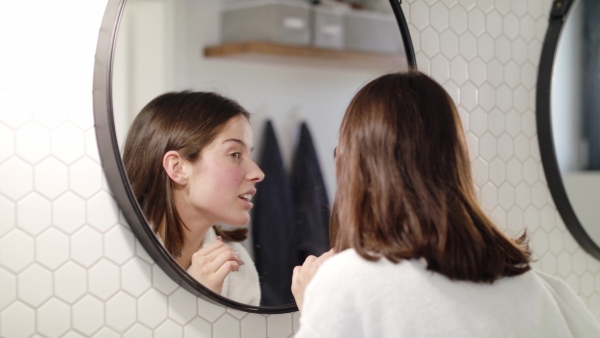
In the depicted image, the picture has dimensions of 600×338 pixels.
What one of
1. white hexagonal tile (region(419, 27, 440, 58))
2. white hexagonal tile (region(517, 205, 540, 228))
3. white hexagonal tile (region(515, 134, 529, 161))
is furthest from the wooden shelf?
white hexagonal tile (region(517, 205, 540, 228))

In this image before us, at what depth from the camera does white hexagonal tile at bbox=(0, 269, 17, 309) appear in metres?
1.11

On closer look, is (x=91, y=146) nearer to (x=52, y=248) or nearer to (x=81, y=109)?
(x=81, y=109)

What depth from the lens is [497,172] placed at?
170 cm

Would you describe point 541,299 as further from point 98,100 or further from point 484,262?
point 98,100

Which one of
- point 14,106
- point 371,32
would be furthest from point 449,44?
point 14,106

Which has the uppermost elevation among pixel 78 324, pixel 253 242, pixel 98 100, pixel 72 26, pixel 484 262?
pixel 72 26

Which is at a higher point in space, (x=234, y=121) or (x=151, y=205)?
(x=234, y=121)

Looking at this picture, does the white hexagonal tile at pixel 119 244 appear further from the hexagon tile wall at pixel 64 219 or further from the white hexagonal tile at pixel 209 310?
the white hexagonal tile at pixel 209 310

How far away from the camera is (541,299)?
3.43ft

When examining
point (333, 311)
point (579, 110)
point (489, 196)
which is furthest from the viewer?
point (579, 110)

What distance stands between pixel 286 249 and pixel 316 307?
0.40m

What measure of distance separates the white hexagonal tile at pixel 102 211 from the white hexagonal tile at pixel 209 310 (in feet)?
0.72

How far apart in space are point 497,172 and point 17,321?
1.12 meters

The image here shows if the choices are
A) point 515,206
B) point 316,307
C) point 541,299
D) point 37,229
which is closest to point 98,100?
point 37,229
